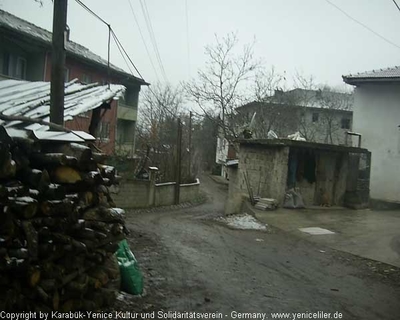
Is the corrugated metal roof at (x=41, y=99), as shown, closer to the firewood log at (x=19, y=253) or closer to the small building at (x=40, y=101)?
the small building at (x=40, y=101)

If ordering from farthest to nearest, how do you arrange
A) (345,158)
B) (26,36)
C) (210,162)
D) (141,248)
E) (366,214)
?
(210,162) → (26,36) → (345,158) → (366,214) → (141,248)

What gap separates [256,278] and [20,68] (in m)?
19.6

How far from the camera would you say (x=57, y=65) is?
6578 millimetres

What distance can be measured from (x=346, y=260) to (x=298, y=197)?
7567mm

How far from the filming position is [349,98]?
4525 centimetres

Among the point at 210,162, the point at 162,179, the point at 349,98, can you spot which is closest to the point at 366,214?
the point at 162,179

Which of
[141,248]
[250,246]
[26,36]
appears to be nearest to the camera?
[141,248]

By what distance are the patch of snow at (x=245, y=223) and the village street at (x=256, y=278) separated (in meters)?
1.61

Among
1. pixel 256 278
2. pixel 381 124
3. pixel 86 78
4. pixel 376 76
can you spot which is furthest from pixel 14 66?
pixel 381 124

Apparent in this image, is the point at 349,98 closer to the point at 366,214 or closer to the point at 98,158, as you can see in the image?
the point at 366,214

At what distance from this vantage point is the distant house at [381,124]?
21219mm

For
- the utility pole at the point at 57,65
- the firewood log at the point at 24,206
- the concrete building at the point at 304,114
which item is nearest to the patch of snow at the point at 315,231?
the utility pole at the point at 57,65

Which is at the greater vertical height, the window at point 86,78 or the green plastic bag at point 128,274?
the window at point 86,78

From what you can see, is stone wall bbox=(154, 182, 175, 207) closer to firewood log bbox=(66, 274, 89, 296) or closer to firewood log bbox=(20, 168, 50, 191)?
firewood log bbox=(66, 274, 89, 296)
